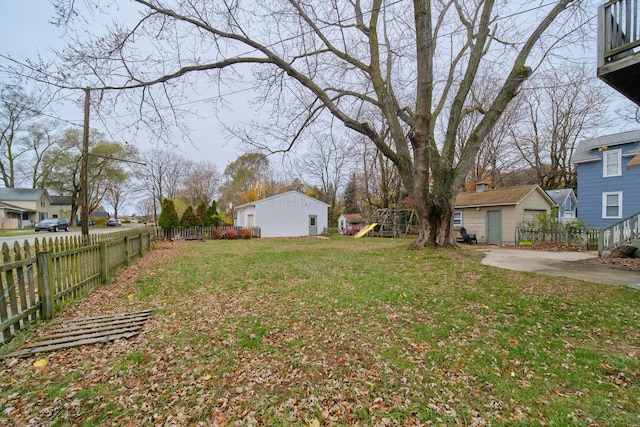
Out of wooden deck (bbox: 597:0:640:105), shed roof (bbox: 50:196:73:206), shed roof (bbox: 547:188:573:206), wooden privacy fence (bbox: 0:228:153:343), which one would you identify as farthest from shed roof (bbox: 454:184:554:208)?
shed roof (bbox: 50:196:73:206)

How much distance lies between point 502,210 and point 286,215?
50.9 feet

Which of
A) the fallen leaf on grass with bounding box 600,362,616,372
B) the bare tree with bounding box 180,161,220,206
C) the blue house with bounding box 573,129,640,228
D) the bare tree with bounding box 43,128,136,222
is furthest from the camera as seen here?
the bare tree with bounding box 180,161,220,206

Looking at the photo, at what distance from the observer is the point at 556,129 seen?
21859mm

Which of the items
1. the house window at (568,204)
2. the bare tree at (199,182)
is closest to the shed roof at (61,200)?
the bare tree at (199,182)

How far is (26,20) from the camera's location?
17.8 feet

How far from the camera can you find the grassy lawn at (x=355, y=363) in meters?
2.24

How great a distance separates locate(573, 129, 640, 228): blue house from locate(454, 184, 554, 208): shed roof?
179 centimetres

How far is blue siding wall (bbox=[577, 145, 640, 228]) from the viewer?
547 inches

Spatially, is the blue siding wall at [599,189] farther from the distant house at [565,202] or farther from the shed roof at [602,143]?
the distant house at [565,202]

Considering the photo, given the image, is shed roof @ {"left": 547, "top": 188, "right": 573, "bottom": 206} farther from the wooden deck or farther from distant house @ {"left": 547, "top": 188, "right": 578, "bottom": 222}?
the wooden deck

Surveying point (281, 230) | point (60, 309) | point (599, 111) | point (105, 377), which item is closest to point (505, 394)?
point (105, 377)

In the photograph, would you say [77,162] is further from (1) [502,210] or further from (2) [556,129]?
(2) [556,129]

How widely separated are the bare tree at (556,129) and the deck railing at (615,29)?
1875cm

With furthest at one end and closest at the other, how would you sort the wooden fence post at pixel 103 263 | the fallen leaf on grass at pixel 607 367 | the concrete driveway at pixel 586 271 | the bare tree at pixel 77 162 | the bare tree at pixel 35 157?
the bare tree at pixel 77 162 < the bare tree at pixel 35 157 < the wooden fence post at pixel 103 263 < the concrete driveway at pixel 586 271 < the fallen leaf on grass at pixel 607 367
